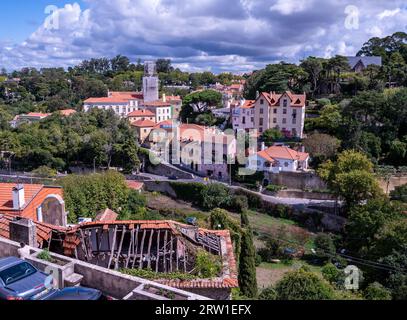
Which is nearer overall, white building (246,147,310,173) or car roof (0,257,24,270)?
car roof (0,257,24,270)

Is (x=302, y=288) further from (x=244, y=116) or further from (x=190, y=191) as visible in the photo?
(x=244, y=116)

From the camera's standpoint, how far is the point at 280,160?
116ft

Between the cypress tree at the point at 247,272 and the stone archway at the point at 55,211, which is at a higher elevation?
the stone archway at the point at 55,211

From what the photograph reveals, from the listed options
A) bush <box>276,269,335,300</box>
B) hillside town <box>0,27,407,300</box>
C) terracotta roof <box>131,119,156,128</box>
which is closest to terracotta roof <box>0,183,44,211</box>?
hillside town <box>0,27,407,300</box>

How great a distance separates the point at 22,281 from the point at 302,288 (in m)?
9.92

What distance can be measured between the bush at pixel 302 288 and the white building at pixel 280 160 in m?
21.6

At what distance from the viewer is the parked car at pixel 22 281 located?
6.41 metres

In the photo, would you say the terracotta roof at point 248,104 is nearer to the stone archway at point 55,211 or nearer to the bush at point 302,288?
the bush at point 302,288

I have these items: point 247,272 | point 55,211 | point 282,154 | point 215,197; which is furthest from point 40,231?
point 282,154

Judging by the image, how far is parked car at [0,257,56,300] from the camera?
21.0 feet

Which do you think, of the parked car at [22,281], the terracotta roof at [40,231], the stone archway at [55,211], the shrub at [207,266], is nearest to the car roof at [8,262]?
the parked car at [22,281]

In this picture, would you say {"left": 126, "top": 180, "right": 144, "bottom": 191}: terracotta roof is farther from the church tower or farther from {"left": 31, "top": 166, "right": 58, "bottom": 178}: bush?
the church tower

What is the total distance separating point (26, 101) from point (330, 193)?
2781 inches
